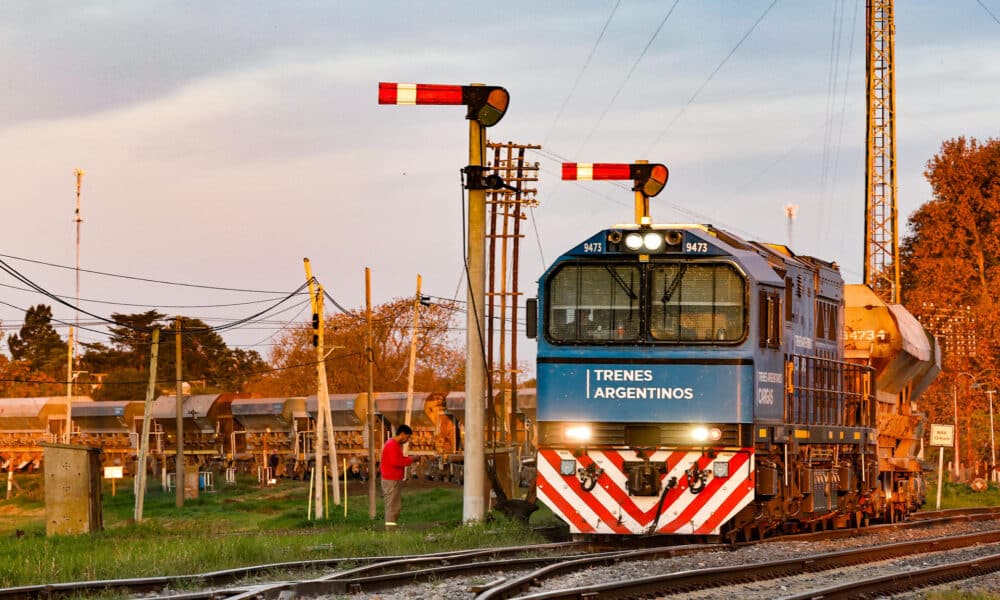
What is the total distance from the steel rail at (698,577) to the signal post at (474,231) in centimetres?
599

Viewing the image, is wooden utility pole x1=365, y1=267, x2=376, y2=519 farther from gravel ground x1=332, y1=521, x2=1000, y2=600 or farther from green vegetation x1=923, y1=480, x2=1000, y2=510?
gravel ground x1=332, y1=521, x2=1000, y2=600

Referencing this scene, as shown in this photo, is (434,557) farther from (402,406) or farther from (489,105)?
(402,406)

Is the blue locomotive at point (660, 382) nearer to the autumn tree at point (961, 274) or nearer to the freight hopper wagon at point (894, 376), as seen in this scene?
the freight hopper wagon at point (894, 376)

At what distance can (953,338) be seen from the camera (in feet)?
227

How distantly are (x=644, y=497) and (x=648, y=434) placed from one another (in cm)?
83

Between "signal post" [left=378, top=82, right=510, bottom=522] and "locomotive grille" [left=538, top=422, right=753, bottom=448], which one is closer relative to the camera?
"locomotive grille" [left=538, top=422, right=753, bottom=448]

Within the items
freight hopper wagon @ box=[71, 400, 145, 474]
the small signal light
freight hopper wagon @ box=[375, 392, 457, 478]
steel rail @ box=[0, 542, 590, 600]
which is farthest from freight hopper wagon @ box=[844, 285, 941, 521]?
freight hopper wagon @ box=[71, 400, 145, 474]

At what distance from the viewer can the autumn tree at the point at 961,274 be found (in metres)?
68.6

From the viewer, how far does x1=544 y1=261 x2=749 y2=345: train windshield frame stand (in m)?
18.3

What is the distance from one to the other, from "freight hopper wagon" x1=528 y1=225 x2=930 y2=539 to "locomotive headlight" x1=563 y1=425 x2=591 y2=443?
0.5 inches

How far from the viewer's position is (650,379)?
1847cm

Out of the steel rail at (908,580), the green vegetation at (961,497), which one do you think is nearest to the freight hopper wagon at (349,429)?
the green vegetation at (961,497)

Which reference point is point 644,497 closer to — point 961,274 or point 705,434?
point 705,434

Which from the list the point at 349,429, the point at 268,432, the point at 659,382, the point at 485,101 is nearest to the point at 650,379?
the point at 659,382
